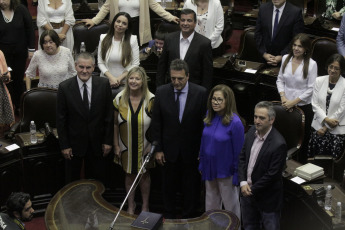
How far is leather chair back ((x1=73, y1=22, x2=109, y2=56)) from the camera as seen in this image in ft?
22.7

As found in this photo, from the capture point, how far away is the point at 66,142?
4.76m

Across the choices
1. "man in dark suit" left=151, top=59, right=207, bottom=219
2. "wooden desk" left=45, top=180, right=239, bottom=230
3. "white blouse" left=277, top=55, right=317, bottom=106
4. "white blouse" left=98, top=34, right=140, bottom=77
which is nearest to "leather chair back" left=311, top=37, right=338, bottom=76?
"white blouse" left=277, top=55, right=317, bottom=106

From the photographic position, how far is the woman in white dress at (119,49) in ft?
17.9

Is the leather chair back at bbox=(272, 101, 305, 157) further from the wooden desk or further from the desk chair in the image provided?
the desk chair

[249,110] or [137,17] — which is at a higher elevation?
[137,17]

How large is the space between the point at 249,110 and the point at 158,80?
5.22ft

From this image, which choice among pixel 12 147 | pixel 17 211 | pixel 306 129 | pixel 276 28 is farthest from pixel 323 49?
pixel 17 211

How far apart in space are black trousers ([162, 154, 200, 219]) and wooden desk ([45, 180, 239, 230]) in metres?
0.84

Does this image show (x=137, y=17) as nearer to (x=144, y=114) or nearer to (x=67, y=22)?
(x=67, y=22)

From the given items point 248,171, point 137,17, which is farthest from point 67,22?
point 248,171

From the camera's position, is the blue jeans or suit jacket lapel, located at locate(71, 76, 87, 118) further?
suit jacket lapel, located at locate(71, 76, 87, 118)

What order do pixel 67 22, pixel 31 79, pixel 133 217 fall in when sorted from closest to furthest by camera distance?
pixel 133 217, pixel 31 79, pixel 67 22

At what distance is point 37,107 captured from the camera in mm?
5371

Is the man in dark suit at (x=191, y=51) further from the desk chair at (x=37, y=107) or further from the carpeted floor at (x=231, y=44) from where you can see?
the carpeted floor at (x=231, y=44)
